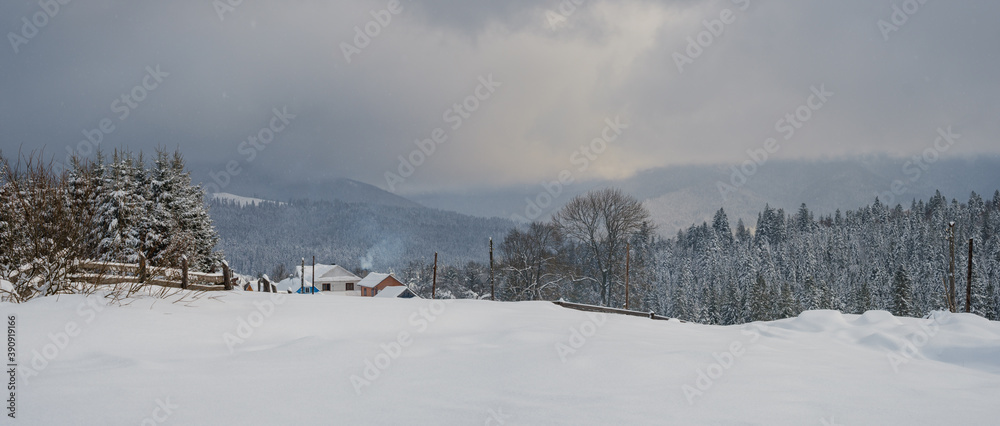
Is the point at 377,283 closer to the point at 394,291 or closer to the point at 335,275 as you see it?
the point at 394,291

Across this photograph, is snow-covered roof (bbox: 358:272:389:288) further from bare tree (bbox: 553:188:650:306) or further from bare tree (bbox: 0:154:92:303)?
bare tree (bbox: 0:154:92:303)


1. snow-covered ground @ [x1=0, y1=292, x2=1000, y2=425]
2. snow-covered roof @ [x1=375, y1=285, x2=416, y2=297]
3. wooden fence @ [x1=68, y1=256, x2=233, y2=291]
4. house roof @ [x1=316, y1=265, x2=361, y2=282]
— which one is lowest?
snow-covered roof @ [x1=375, y1=285, x2=416, y2=297]

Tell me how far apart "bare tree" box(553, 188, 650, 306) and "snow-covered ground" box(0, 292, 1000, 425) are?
28.7m

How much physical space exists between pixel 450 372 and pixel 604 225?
34.9m

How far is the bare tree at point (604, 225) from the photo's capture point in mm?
39312

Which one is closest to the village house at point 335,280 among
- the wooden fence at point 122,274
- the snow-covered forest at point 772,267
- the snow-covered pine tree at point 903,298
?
the snow-covered forest at point 772,267

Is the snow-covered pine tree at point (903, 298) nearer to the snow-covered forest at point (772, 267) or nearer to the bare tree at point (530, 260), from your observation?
the snow-covered forest at point (772, 267)

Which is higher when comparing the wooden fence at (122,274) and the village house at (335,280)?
the wooden fence at (122,274)

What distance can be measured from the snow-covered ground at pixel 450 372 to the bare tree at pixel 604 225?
28745mm

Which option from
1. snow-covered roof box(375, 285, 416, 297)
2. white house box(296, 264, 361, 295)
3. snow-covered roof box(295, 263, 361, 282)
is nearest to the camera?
snow-covered roof box(375, 285, 416, 297)

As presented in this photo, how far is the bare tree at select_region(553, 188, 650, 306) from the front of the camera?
39.3 m

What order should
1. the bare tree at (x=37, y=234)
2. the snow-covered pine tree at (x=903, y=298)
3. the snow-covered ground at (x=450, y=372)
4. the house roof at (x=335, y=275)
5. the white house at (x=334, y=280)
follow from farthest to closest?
the house roof at (x=335, y=275) → the white house at (x=334, y=280) → the snow-covered pine tree at (x=903, y=298) → the bare tree at (x=37, y=234) → the snow-covered ground at (x=450, y=372)

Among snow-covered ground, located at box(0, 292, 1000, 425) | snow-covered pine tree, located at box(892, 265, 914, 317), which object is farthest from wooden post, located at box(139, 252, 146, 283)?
snow-covered pine tree, located at box(892, 265, 914, 317)

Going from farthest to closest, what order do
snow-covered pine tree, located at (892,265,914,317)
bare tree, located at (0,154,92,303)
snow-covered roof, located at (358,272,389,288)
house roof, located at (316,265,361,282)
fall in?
1. house roof, located at (316,265,361,282)
2. snow-covered roof, located at (358,272,389,288)
3. snow-covered pine tree, located at (892,265,914,317)
4. bare tree, located at (0,154,92,303)
